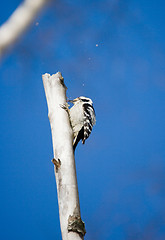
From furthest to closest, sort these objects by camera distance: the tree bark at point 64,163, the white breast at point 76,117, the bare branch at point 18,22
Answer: the white breast at point 76,117 < the bare branch at point 18,22 < the tree bark at point 64,163

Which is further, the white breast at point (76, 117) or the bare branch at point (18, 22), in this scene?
the white breast at point (76, 117)

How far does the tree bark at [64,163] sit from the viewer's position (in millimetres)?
2715

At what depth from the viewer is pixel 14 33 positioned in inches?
124

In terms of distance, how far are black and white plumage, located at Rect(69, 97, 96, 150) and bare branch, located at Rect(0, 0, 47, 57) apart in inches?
39.1

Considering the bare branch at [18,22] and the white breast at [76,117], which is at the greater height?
the bare branch at [18,22]

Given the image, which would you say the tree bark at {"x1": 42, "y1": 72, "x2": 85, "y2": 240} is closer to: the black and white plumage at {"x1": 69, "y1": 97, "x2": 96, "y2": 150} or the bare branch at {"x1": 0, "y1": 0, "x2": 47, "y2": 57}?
the black and white plumage at {"x1": 69, "y1": 97, "x2": 96, "y2": 150}

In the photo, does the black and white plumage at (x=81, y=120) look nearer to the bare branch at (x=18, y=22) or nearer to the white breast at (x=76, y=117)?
the white breast at (x=76, y=117)

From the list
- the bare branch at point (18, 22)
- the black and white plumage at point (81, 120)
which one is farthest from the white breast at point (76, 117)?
the bare branch at point (18, 22)

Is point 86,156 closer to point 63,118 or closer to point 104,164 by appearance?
point 104,164

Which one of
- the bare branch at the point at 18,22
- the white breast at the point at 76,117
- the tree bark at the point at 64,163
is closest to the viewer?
the tree bark at the point at 64,163

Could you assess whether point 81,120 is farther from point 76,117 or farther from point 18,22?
point 18,22

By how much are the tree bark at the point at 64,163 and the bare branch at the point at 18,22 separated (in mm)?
725

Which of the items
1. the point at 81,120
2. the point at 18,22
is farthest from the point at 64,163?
the point at 18,22

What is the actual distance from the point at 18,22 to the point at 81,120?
1.19 m
